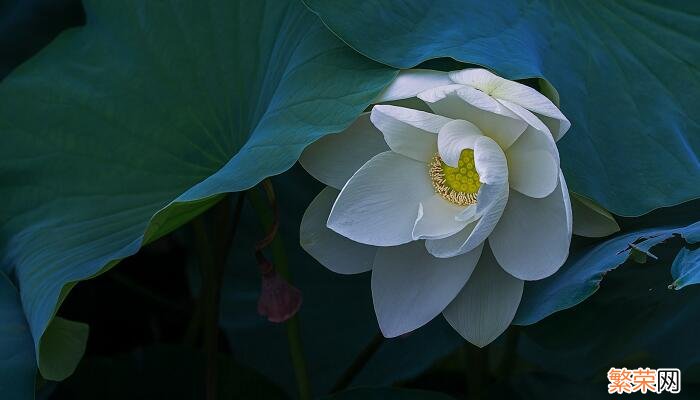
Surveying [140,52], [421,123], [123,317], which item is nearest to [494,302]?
[421,123]

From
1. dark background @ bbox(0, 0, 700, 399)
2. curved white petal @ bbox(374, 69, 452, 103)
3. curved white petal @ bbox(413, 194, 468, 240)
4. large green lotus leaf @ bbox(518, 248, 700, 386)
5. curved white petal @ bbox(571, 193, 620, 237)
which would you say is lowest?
dark background @ bbox(0, 0, 700, 399)

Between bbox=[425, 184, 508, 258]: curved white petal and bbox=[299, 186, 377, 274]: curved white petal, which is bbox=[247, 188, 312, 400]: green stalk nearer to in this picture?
bbox=[299, 186, 377, 274]: curved white petal

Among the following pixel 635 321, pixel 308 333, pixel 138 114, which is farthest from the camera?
pixel 308 333

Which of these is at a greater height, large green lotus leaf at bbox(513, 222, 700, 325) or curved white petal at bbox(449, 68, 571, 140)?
curved white petal at bbox(449, 68, 571, 140)

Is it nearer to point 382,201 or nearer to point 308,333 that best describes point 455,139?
point 382,201

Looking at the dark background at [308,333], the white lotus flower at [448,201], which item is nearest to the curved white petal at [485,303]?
the white lotus flower at [448,201]

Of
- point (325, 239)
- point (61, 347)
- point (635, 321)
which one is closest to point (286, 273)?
point (325, 239)

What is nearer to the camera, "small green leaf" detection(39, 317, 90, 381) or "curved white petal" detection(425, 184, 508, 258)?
"curved white petal" detection(425, 184, 508, 258)

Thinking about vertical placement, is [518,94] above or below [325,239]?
above

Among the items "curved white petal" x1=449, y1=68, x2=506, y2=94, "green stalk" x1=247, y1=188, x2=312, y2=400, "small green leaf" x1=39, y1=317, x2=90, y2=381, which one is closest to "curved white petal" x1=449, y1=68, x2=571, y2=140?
"curved white petal" x1=449, y1=68, x2=506, y2=94
